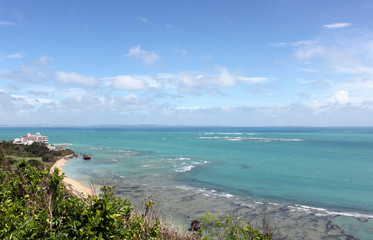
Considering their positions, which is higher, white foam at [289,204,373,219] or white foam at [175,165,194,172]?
white foam at [175,165,194,172]

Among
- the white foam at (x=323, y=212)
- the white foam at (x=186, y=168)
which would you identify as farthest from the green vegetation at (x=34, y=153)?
the white foam at (x=323, y=212)

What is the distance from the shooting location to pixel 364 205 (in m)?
31.2

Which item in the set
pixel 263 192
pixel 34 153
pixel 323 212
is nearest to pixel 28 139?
pixel 34 153

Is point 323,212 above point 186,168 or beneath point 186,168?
beneath

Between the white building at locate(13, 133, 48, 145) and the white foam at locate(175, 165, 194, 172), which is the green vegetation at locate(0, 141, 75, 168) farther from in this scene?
the white foam at locate(175, 165, 194, 172)

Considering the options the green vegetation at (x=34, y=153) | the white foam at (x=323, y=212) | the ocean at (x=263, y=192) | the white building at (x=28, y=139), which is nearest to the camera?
the ocean at (x=263, y=192)

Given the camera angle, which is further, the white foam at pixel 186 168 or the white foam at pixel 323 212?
the white foam at pixel 186 168

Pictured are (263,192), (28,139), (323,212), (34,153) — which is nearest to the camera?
(323,212)

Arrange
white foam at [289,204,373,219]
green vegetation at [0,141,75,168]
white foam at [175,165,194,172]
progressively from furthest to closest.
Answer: green vegetation at [0,141,75,168] < white foam at [175,165,194,172] < white foam at [289,204,373,219]

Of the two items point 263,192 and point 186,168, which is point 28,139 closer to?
point 186,168

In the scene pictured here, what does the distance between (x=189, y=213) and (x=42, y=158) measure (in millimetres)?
46587

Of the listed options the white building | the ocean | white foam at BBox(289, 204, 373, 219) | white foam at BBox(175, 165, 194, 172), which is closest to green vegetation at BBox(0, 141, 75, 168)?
the ocean

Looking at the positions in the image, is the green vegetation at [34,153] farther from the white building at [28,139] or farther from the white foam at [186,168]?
the white foam at [186,168]

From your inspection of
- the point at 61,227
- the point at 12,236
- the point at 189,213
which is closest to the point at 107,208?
the point at 61,227
